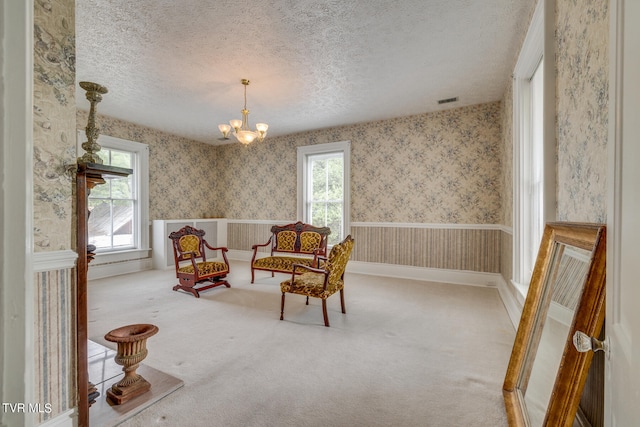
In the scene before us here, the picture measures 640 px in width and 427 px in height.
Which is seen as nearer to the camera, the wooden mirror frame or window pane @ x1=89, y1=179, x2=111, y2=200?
the wooden mirror frame

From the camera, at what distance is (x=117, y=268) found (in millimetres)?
5008

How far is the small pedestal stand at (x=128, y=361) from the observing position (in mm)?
1674

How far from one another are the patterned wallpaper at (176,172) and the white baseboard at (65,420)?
471 cm

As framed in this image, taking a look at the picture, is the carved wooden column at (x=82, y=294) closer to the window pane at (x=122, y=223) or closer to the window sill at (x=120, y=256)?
the window sill at (x=120, y=256)

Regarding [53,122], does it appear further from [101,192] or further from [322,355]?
[101,192]

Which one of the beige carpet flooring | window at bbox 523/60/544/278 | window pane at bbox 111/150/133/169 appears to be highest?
window pane at bbox 111/150/133/169

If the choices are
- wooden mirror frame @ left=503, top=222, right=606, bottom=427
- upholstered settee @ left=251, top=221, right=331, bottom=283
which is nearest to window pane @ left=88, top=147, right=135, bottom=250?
upholstered settee @ left=251, top=221, right=331, bottom=283

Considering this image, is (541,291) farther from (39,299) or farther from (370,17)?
(39,299)

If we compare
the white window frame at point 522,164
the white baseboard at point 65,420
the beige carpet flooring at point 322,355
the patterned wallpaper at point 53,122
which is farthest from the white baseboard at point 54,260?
the white window frame at point 522,164

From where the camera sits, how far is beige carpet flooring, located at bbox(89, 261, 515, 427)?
160cm

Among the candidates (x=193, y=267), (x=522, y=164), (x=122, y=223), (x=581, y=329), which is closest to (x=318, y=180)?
(x=193, y=267)

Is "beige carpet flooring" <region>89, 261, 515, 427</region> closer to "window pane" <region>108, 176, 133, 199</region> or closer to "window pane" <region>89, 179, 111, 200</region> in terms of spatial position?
"window pane" <region>89, 179, 111, 200</region>

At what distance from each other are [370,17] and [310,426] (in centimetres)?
291

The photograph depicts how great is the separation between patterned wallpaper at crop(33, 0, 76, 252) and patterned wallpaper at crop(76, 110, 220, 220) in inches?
165
